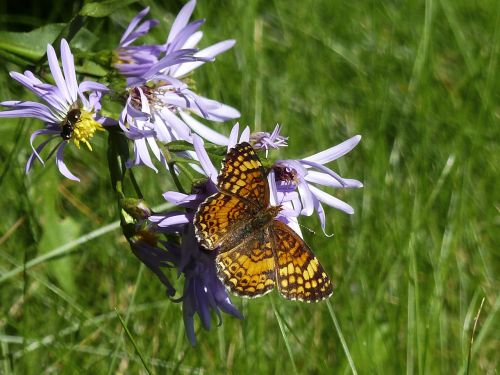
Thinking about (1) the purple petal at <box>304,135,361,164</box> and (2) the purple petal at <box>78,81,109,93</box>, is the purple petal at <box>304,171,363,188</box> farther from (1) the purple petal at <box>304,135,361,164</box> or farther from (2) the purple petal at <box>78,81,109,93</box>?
(2) the purple petal at <box>78,81,109,93</box>

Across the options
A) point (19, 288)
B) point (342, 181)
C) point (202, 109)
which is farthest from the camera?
point (19, 288)

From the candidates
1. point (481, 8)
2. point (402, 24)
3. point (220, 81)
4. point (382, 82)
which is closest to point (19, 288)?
point (220, 81)

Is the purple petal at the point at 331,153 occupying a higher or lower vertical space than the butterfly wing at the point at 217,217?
lower

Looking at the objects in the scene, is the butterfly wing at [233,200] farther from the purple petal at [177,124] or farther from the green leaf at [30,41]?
the green leaf at [30,41]

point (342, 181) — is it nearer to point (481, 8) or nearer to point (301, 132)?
point (301, 132)

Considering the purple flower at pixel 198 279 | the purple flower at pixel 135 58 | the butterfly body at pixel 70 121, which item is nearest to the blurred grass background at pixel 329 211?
the purple flower at pixel 135 58

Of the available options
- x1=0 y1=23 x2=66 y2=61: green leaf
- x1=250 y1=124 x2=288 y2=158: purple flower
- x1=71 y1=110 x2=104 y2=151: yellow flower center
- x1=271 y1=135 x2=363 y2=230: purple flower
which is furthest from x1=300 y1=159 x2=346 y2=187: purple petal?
x1=0 y1=23 x2=66 y2=61: green leaf
